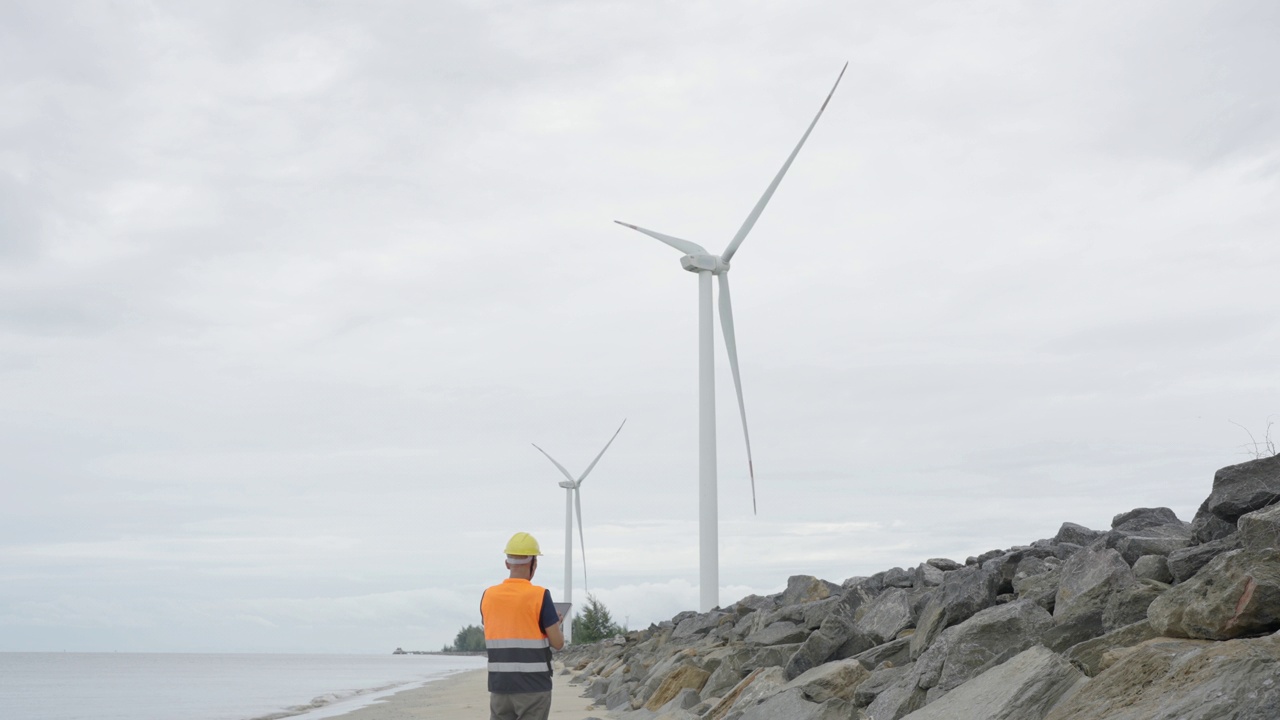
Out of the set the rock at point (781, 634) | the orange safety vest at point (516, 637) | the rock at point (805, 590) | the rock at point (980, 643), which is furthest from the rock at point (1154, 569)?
the rock at point (805, 590)

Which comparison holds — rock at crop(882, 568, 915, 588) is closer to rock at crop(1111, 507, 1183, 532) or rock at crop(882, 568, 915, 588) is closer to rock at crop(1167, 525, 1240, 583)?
rock at crop(1111, 507, 1183, 532)

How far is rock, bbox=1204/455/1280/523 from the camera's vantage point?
934 centimetres

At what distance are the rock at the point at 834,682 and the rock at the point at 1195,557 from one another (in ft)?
9.53

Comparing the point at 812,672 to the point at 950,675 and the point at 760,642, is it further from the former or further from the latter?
the point at 760,642

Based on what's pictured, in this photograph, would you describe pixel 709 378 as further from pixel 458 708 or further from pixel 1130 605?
Result: pixel 1130 605

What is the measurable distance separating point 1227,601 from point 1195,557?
5.84ft

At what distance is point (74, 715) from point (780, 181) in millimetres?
26030

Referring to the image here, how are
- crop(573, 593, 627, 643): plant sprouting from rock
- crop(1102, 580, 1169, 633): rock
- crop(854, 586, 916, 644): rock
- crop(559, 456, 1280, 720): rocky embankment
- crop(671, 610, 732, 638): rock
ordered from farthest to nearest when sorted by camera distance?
1. crop(573, 593, 627, 643): plant sprouting from rock
2. crop(671, 610, 732, 638): rock
3. crop(854, 586, 916, 644): rock
4. crop(1102, 580, 1169, 633): rock
5. crop(559, 456, 1280, 720): rocky embankment

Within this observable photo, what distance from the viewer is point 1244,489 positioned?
950cm

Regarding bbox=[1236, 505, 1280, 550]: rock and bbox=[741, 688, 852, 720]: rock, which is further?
bbox=[741, 688, 852, 720]: rock

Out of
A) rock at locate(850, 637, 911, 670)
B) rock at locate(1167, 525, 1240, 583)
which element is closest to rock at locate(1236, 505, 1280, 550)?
rock at locate(1167, 525, 1240, 583)

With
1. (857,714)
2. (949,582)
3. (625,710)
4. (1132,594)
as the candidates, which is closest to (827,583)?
(625,710)

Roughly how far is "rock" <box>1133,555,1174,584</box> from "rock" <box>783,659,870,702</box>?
2.57 meters

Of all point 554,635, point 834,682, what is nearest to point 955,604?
point 834,682
